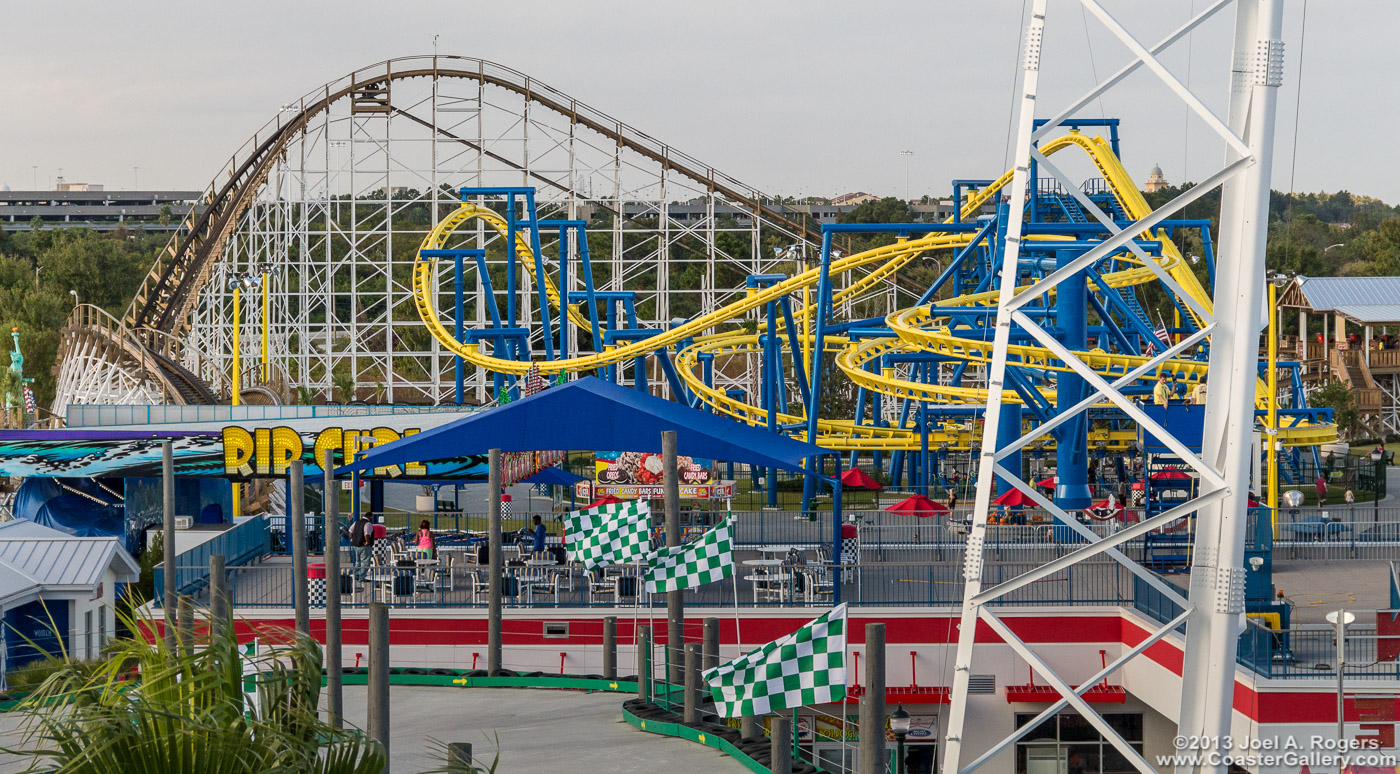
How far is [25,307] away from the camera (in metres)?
54.2

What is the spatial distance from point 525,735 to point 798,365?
52.6 feet

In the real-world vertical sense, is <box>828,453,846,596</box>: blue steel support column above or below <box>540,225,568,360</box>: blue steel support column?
below

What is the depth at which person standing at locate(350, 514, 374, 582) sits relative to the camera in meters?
16.3

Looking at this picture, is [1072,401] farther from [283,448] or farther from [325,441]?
[283,448]

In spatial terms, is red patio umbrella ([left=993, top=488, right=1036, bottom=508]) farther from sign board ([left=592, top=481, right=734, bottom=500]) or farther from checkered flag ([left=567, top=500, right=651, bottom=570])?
checkered flag ([left=567, top=500, right=651, bottom=570])

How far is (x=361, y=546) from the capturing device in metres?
17.5

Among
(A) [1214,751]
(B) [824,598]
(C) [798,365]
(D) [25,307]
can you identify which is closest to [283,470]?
(B) [824,598]

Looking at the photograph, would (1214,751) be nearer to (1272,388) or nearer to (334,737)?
(334,737)

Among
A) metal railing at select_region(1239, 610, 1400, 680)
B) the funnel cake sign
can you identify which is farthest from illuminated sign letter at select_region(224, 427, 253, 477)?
metal railing at select_region(1239, 610, 1400, 680)

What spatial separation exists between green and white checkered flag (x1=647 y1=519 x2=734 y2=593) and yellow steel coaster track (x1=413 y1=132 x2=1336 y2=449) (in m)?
8.90

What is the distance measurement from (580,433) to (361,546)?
3095 mm

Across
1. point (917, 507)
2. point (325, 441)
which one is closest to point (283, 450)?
point (325, 441)

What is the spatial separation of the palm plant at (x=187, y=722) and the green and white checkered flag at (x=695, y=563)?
6.23 meters

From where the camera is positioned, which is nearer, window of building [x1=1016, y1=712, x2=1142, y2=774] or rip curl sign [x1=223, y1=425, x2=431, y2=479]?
window of building [x1=1016, y1=712, x2=1142, y2=774]
